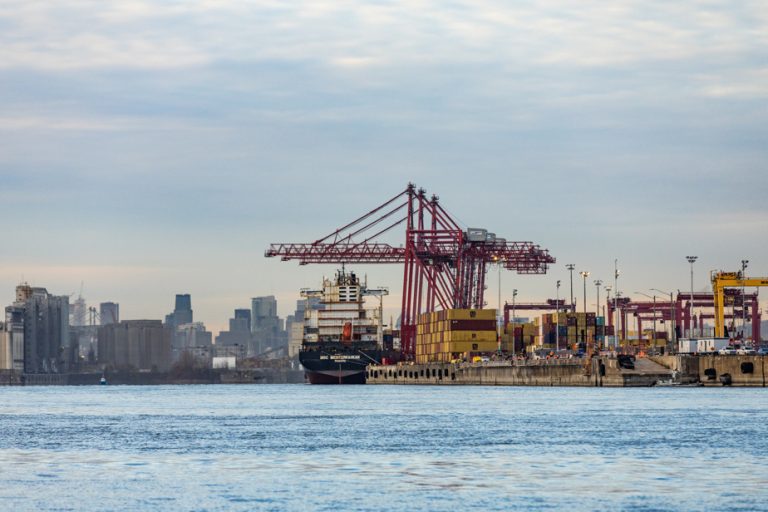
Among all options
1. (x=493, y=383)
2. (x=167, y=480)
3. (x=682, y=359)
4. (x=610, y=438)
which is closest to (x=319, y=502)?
(x=167, y=480)

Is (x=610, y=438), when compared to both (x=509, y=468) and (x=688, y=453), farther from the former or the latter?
(x=509, y=468)

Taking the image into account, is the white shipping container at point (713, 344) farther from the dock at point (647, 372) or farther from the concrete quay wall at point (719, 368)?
the concrete quay wall at point (719, 368)

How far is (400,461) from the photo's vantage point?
57781mm

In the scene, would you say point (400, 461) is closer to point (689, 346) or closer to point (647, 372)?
point (647, 372)

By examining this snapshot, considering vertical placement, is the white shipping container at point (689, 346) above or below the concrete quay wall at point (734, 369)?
above

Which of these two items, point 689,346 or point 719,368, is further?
point 689,346

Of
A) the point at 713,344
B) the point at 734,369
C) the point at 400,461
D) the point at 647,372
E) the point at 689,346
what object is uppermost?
the point at 713,344

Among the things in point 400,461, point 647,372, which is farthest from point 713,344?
point 400,461

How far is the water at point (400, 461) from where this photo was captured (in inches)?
1798

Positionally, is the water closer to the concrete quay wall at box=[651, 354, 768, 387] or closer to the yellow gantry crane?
the concrete quay wall at box=[651, 354, 768, 387]

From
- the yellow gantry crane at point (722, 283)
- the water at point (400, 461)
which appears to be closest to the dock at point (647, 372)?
the yellow gantry crane at point (722, 283)

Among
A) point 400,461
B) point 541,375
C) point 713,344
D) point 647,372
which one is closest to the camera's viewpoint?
point 400,461

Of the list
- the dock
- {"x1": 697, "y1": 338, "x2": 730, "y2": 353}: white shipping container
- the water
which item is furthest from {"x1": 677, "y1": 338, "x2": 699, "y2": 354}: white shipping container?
the water

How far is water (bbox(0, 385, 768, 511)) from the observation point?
45.7 m
